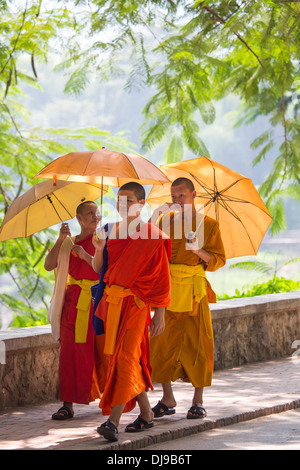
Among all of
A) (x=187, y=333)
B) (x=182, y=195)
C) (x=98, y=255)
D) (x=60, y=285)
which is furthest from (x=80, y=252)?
(x=187, y=333)

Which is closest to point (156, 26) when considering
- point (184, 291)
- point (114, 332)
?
point (184, 291)

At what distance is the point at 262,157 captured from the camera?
1104cm

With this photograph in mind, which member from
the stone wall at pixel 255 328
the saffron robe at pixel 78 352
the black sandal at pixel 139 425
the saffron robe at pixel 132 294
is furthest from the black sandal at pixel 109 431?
the stone wall at pixel 255 328

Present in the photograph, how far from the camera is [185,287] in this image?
5727mm

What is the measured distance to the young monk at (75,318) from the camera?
18.6 ft

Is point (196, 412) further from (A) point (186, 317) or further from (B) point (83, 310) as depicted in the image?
(B) point (83, 310)

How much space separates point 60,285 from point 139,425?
1.23m

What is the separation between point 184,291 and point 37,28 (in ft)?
16.4

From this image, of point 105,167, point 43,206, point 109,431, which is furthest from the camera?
point 43,206

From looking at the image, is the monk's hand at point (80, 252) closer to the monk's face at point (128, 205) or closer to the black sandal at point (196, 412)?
the monk's face at point (128, 205)

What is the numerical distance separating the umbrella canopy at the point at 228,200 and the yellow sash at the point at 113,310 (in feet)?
4.45

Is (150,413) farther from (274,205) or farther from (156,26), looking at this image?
(274,205)

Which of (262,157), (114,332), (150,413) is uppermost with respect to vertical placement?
(262,157)

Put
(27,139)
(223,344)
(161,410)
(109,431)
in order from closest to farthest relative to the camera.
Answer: (109,431) < (161,410) < (223,344) < (27,139)
